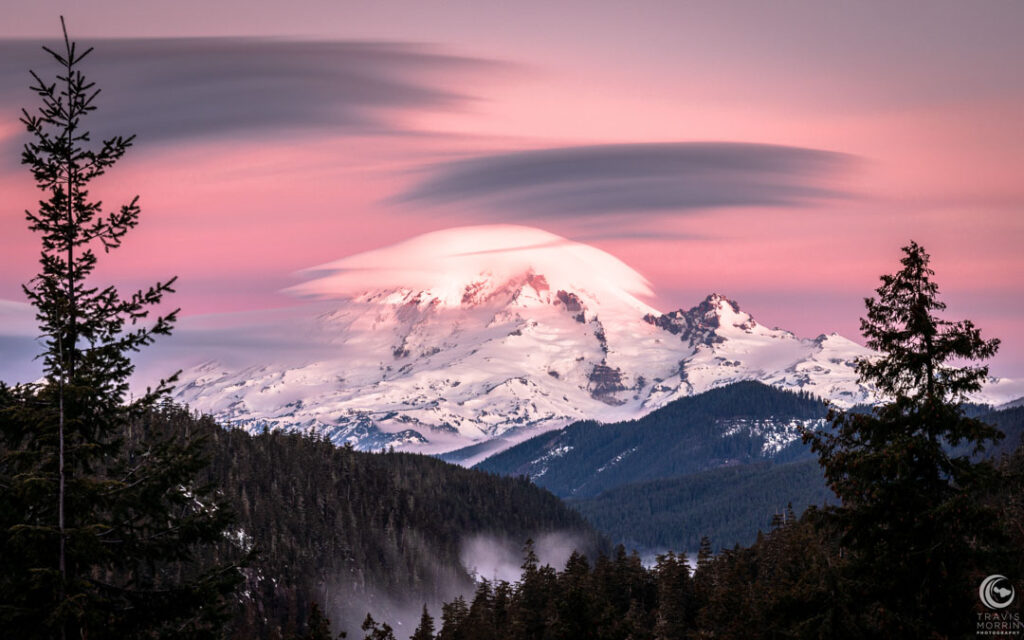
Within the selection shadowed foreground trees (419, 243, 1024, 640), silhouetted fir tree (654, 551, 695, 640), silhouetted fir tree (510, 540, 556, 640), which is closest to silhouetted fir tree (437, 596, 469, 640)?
silhouetted fir tree (510, 540, 556, 640)

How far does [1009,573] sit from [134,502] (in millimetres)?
22792

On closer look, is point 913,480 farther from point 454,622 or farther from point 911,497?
point 454,622

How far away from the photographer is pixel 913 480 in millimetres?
32844

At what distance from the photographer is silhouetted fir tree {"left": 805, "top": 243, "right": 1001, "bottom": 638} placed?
3186cm

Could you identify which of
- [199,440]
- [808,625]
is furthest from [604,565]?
[199,440]

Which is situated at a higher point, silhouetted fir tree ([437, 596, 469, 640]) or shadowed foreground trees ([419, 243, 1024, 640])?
shadowed foreground trees ([419, 243, 1024, 640])

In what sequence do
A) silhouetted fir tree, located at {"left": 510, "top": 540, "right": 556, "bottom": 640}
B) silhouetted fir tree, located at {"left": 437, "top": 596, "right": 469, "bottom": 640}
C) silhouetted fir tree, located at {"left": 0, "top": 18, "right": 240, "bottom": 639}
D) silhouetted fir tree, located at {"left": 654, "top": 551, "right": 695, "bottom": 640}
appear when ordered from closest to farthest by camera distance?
Answer: silhouetted fir tree, located at {"left": 0, "top": 18, "right": 240, "bottom": 639}, silhouetted fir tree, located at {"left": 510, "top": 540, "right": 556, "bottom": 640}, silhouetted fir tree, located at {"left": 654, "top": 551, "right": 695, "bottom": 640}, silhouetted fir tree, located at {"left": 437, "top": 596, "right": 469, "bottom": 640}

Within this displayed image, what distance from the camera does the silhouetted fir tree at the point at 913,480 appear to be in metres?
31.9

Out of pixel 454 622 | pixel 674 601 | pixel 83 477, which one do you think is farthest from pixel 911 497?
pixel 454 622

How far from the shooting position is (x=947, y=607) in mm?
32188

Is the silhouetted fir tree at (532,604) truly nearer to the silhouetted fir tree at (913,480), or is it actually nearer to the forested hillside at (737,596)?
the forested hillside at (737,596)

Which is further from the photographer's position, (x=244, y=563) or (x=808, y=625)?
(x=808, y=625)

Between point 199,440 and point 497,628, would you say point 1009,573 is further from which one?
point 497,628

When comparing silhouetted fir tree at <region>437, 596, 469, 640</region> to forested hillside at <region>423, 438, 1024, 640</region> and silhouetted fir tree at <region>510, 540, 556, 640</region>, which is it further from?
silhouetted fir tree at <region>510, 540, 556, 640</region>
